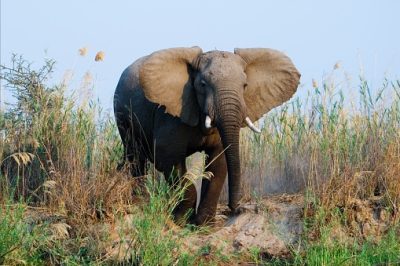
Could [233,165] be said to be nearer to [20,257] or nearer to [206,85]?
[206,85]

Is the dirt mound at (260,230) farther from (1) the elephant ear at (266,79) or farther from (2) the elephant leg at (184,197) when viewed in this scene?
(1) the elephant ear at (266,79)

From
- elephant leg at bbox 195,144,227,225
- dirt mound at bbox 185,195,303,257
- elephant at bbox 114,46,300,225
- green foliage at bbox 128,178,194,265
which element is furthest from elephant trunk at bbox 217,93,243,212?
green foliage at bbox 128,178,194,265

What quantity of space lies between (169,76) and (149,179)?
6.64ft

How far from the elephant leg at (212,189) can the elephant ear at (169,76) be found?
67 cm

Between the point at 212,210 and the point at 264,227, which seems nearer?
the point at 264,227

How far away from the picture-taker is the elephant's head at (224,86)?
8.23m

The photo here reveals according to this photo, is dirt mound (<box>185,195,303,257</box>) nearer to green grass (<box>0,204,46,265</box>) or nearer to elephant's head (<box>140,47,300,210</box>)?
elephant's head (<box>140,47,300,210</box>)

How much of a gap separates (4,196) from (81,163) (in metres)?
0.86

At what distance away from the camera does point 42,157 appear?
9.49 metres

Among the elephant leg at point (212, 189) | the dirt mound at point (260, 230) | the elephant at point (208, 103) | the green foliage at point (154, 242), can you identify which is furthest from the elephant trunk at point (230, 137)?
the green foliage at point (154, 242)

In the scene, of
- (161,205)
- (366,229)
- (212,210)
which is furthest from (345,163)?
(161,205)

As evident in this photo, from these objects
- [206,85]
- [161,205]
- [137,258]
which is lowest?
[137,258]

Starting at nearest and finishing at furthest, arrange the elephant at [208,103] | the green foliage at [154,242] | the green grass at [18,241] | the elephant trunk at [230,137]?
the green foliage at [154,242] < the green grass at [18,241] < the elephant trunk at [230,137] < the elephant at [208,103]

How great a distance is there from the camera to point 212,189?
348 inches
